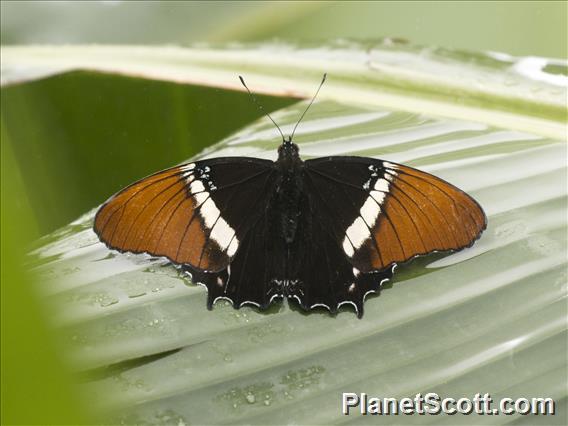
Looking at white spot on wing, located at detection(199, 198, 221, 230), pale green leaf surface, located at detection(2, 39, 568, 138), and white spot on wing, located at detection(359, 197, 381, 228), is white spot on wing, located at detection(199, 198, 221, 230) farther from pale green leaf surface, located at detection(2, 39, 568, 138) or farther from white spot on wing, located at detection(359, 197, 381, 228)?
pale green leaf surface, located at detection(2, 39, 568, 138)

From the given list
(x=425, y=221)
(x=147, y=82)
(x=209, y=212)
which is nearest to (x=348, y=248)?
(x=425, y=221)

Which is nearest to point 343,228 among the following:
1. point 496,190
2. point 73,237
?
point 496,190

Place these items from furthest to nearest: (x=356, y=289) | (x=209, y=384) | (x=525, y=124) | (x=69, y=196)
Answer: (x=69, y=196)
(x=525, y=124)
(x=356, y=289)
(x=209, y=384)

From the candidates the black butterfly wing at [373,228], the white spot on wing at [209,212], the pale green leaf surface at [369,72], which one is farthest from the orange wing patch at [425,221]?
the pale green leaf surface at [369,72]

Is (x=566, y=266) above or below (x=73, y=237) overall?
below

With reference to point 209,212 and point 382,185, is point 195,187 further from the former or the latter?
point 382,185

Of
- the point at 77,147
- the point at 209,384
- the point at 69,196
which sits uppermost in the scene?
the point at 77,147

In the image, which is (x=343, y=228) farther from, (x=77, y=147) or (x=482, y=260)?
(x=77, y=147)
